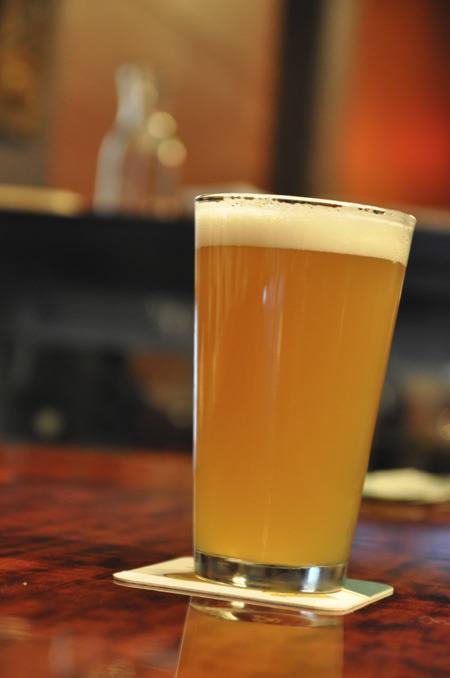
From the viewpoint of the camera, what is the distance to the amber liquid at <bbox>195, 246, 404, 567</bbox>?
20.8 inches

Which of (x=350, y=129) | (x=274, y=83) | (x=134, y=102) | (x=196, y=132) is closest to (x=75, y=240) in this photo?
(x=134, y=102)

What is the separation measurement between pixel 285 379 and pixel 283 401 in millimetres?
10

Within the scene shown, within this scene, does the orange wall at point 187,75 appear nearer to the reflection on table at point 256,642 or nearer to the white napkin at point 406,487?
the white napkin at point 406,487

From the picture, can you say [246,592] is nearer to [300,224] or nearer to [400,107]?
[300,224]

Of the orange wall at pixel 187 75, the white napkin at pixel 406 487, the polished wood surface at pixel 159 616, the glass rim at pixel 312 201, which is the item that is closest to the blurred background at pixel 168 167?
the orange wall at pixel 187 75

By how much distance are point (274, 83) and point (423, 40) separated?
860mm

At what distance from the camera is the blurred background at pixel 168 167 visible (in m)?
2.75

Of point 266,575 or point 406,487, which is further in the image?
point 406,487

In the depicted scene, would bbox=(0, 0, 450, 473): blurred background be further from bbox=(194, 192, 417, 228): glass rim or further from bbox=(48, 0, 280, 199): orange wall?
bbox=(194, 192, 417, 228): glass rim

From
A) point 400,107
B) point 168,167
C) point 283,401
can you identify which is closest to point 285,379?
point 283,401

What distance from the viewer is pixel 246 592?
48 cm


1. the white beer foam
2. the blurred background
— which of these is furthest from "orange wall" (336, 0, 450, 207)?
the white beer foam

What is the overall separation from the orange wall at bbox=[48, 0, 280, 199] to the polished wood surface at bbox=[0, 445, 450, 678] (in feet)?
9.64

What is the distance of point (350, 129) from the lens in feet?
14.3
